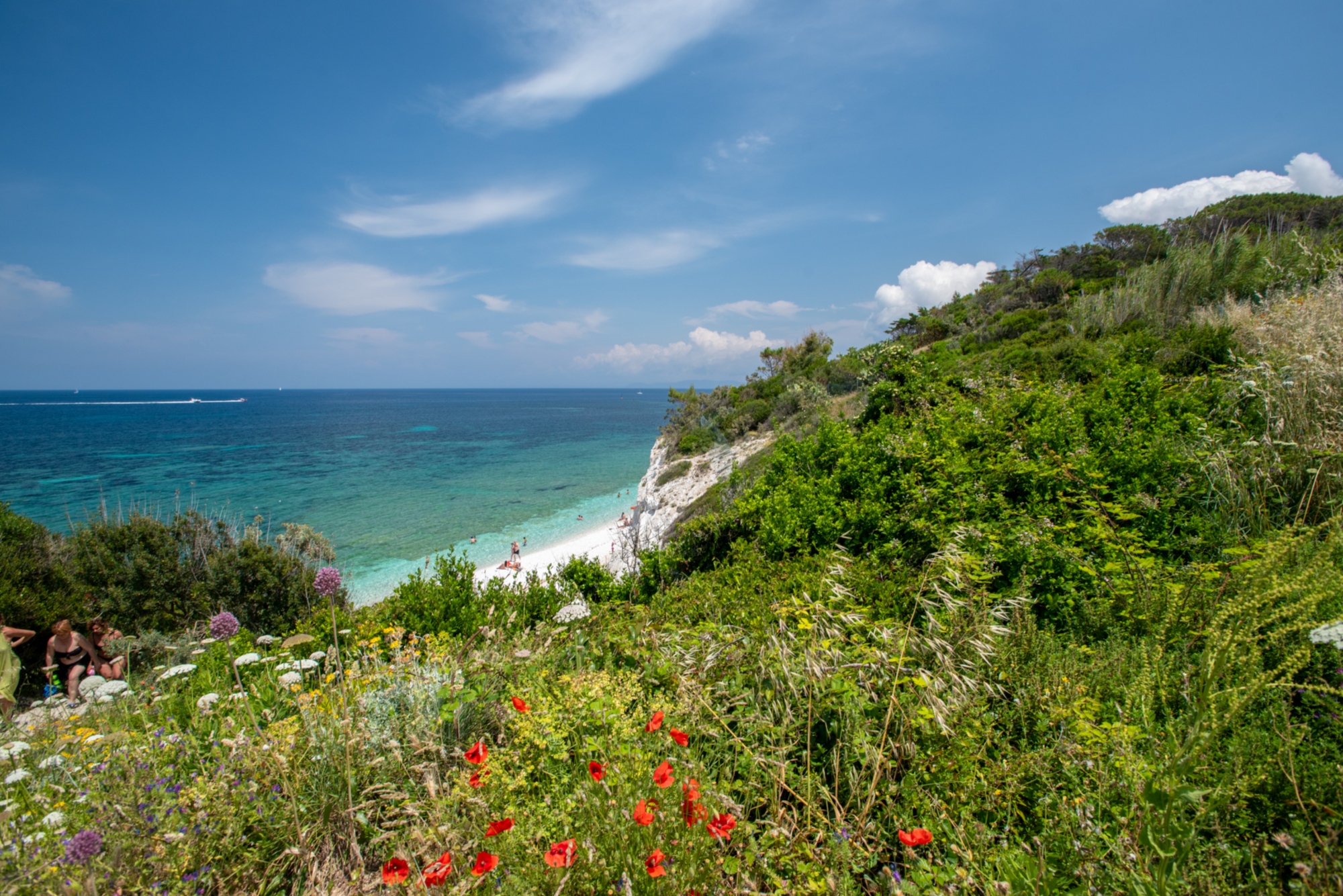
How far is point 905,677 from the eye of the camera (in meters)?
2.44

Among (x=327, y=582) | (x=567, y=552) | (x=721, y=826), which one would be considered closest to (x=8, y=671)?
(x=327, y=582)

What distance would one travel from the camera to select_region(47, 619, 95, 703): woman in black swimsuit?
7.05 m

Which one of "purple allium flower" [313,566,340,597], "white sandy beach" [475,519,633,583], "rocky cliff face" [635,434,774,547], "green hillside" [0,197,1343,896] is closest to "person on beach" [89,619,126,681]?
"green hillside" [0,197,1343,896]

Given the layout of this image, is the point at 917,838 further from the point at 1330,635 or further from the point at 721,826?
the point at 1330,635

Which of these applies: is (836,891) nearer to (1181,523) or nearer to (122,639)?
(1181,523)

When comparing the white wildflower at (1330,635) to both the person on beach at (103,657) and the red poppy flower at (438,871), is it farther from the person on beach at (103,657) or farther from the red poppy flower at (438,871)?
the person on beach at (103,657)

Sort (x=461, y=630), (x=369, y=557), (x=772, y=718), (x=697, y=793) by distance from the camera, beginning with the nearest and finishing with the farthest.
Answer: (x=697, y=793)
(x=772, y=718)
(x=461, y=630)
(x=369, y=557)

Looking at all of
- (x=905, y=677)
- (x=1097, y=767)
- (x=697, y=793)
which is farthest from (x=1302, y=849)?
(x=697, y=793)

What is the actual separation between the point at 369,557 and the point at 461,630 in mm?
17161

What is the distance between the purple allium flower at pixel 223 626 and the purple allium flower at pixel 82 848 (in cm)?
150

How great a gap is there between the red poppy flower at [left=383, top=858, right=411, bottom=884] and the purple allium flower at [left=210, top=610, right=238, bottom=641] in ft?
7.27

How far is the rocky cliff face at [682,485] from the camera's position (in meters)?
14.6

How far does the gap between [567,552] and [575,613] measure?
14340mm

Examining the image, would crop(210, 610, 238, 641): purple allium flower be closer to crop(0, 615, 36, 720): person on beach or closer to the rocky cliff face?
crop(0, 615, 36, 720): person on beach
